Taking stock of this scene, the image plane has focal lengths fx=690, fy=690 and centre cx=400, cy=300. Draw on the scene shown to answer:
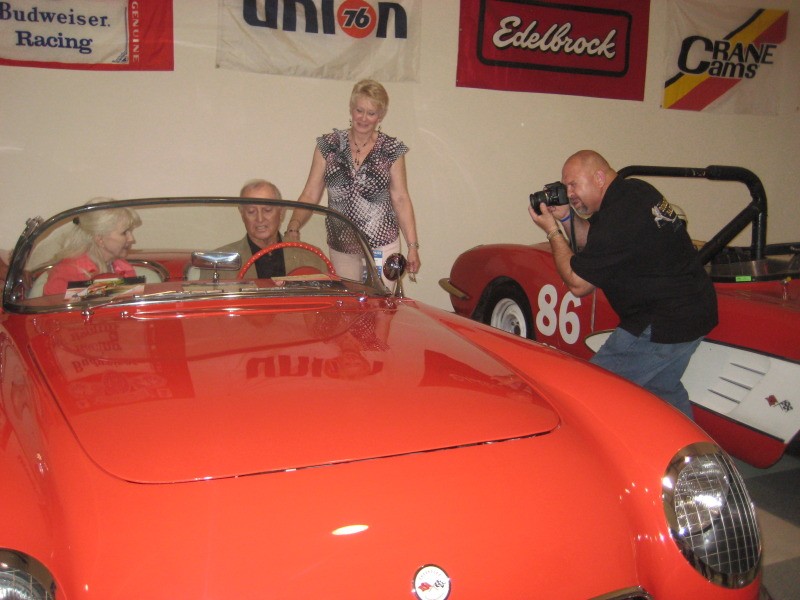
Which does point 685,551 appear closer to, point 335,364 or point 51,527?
point 335,364

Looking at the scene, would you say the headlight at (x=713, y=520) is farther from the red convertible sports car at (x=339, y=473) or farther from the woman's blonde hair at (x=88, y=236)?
the woman's blonde hair at (x=88, y=236)

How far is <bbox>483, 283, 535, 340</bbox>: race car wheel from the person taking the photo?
366 centimetres

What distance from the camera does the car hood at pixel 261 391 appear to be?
1196mm

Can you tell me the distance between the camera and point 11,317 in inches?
77.9

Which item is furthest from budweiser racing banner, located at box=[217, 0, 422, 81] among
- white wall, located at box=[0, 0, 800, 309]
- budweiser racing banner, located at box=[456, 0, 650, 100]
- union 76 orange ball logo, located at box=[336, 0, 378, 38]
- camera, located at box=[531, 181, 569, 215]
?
camera, located at box=[531, 181, 569, 215]

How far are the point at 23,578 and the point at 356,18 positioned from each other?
4675 millimetres

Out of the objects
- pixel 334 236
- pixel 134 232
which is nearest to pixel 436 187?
pixel 334 236

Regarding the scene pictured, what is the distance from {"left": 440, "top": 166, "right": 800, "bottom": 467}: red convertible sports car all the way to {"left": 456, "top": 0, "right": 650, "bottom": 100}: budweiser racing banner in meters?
2.32

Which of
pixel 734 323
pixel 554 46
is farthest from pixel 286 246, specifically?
pixel 554 46

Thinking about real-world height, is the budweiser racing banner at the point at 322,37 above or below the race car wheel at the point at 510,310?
above

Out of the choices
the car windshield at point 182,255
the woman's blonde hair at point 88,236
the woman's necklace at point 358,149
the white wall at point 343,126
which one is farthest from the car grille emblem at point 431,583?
the white wall at point 343,126

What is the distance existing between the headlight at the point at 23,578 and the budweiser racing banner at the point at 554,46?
199 inches

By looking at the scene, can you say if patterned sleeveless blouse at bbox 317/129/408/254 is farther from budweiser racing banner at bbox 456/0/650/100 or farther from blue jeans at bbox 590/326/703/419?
budweiser racing banner at bbox 456/0/650/100

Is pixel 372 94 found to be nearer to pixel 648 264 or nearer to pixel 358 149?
pixel 358 149
